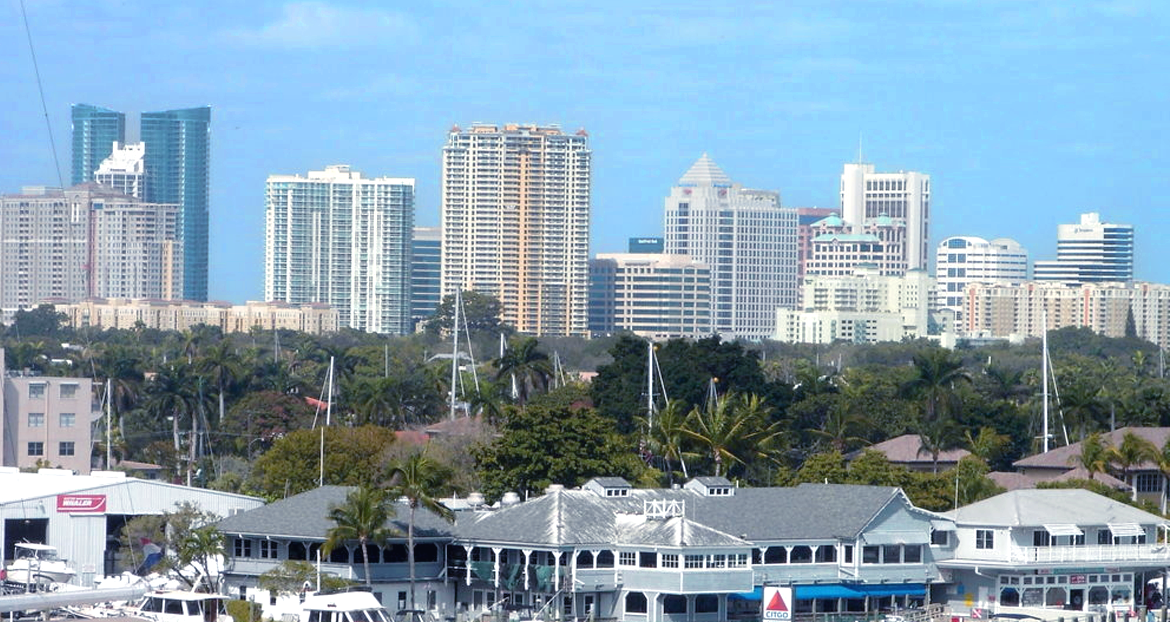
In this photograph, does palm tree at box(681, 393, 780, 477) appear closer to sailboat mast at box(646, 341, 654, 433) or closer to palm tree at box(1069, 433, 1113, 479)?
sailboat mast at box(646, 341, 654, 433)

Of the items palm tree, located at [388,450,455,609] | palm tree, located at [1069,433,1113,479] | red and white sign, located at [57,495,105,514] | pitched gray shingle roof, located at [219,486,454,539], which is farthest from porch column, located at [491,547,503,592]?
palm tree, located at [1069,433,1113,479]

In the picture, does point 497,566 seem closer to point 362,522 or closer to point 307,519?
point 362,522

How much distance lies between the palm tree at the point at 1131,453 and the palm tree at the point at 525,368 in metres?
30.7

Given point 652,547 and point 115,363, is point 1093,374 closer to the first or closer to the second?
point 115,363

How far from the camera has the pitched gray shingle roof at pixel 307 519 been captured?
55.7 meters

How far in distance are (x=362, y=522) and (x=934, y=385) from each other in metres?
47.3

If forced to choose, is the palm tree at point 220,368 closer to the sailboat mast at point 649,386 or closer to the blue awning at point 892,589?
the sailboat mast at point 649,386

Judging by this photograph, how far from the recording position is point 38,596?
141 ft

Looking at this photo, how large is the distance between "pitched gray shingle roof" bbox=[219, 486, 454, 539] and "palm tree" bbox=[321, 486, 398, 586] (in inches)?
32.5

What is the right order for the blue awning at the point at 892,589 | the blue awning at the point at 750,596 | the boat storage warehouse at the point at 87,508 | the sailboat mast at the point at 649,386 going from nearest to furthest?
the blue awning at the point at 750,596 → the blue awning at the point at 892,589 → the boat storage warehouse at the point at 87,508 → the sailboat mast at the point at 649,386

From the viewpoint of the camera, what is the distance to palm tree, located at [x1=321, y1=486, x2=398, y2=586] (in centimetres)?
5369

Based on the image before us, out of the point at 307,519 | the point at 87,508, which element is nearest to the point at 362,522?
the point at 307,519

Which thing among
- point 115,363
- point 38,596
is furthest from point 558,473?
point 115,363

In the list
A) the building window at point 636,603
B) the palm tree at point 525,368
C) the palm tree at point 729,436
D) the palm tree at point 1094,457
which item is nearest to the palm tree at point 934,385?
the palm tree at point 525,368
